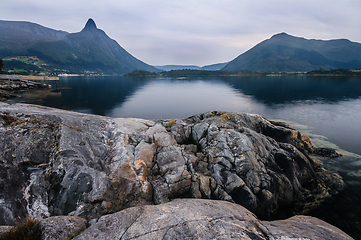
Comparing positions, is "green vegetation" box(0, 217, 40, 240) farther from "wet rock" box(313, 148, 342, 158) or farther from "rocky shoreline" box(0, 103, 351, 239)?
"wet rock" box(313, 148, 342, 158)

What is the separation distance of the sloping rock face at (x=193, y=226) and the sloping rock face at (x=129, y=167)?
2.28 m

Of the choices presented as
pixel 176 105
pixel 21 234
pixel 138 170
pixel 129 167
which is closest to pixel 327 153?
pixel 138 170

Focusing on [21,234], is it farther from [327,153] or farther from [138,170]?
[327,153]

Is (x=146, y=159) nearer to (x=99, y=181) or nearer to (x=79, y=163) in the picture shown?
(x=99, y=181)

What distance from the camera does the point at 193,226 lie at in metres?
5.74

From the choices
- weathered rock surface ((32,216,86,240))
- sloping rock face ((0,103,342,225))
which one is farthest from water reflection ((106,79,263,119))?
weathered rock surface ((32,216,86,240))

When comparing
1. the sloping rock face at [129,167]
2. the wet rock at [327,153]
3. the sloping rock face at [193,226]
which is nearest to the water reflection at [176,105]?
the wet rock at [327,153]

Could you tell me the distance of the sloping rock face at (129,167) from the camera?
24.6ft

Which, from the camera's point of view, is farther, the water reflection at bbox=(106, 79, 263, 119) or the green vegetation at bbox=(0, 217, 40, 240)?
the water reflection at bbox=(106, 79, 263, 119)

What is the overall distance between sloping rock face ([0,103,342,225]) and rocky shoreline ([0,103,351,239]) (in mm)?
41

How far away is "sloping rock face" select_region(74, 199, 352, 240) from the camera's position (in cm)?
533

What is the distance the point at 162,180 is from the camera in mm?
9586

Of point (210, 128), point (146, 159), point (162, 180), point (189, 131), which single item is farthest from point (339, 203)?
point (146, 159)

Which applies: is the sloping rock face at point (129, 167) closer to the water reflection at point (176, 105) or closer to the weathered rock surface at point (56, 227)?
the weathered rock surface at point (56, 227)
